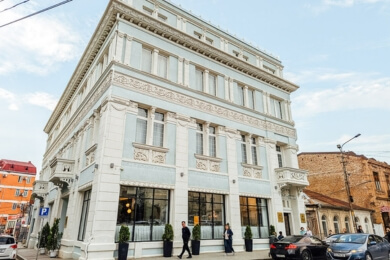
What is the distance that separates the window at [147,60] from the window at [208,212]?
8311mm

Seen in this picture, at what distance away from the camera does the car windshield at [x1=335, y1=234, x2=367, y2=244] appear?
502 inches

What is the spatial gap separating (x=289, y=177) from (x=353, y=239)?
729 centimetres

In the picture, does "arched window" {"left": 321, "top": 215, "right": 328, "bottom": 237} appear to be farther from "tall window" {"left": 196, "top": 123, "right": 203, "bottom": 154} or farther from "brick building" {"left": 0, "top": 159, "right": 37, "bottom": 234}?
"brick building" {"left": 0, "top": 159, "right": 37, "bottom": 234}

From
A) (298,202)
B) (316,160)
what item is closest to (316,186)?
(316,160)

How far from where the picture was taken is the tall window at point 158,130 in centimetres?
1578

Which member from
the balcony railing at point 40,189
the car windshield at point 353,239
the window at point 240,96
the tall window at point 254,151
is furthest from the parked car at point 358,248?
the balcony railing at point 40,189

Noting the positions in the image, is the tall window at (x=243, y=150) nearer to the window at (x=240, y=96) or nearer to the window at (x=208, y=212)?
the window at (x=240, y=96)

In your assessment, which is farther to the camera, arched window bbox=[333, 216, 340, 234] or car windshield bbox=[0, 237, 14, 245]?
arched window bbox=[333, 216, 340, 234]

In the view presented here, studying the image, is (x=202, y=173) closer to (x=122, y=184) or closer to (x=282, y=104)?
(x=122, y=184)

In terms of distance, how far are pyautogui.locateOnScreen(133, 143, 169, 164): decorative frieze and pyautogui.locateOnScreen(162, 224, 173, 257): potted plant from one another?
370cm

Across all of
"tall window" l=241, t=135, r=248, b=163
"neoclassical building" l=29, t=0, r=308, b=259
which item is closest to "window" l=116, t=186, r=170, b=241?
"neoclassical building" l=29, t=0, r=308, b=259

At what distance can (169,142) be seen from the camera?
15922mm

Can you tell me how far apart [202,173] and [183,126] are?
3239 mm

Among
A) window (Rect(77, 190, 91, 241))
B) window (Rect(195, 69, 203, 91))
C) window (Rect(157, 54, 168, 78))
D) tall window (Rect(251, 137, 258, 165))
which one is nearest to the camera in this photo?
window (Rect(77, 190, 91, 241))
